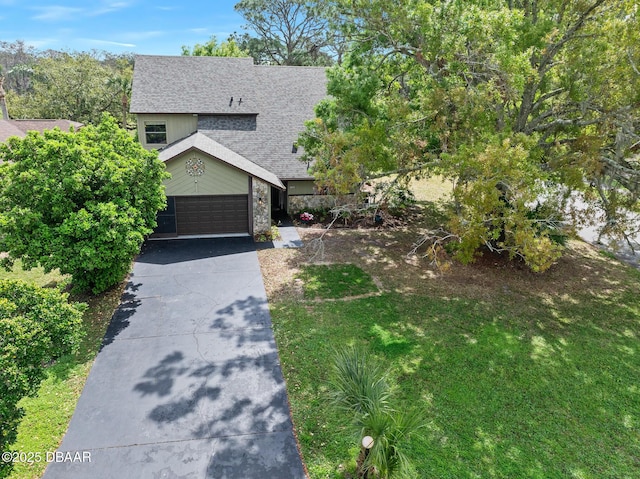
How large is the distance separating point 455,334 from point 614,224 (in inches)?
280

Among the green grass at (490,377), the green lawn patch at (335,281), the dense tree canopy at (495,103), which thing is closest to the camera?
the green grass at (490,377)

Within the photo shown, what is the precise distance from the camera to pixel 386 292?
13703mm

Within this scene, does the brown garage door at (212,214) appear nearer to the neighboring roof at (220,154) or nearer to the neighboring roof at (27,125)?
the neighboring roof at (220,154)

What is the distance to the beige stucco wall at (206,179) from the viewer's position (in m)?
16.9

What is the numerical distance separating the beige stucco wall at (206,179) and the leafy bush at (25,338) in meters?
9.81

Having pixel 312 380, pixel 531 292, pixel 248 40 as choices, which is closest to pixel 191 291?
pixel 312 380

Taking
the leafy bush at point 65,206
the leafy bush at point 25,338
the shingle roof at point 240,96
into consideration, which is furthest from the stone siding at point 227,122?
the leafy bush at point 25,338

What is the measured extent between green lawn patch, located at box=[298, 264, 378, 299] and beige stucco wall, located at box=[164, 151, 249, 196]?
5016 millimetres

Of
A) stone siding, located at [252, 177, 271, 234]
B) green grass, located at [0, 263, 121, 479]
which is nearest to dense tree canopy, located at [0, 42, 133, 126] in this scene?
stone siding, located at [252, 177, 271, 234]

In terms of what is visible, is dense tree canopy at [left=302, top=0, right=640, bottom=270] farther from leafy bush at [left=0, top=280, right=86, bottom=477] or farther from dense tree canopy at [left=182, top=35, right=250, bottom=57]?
dense tree canopy at [left=182, top=35, right=250, bottom=57]

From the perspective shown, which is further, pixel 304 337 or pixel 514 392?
pixel 304 337

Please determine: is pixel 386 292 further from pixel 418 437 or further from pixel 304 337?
pixel 418 437

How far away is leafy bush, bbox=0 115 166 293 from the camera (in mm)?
10898

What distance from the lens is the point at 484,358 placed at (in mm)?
10414
